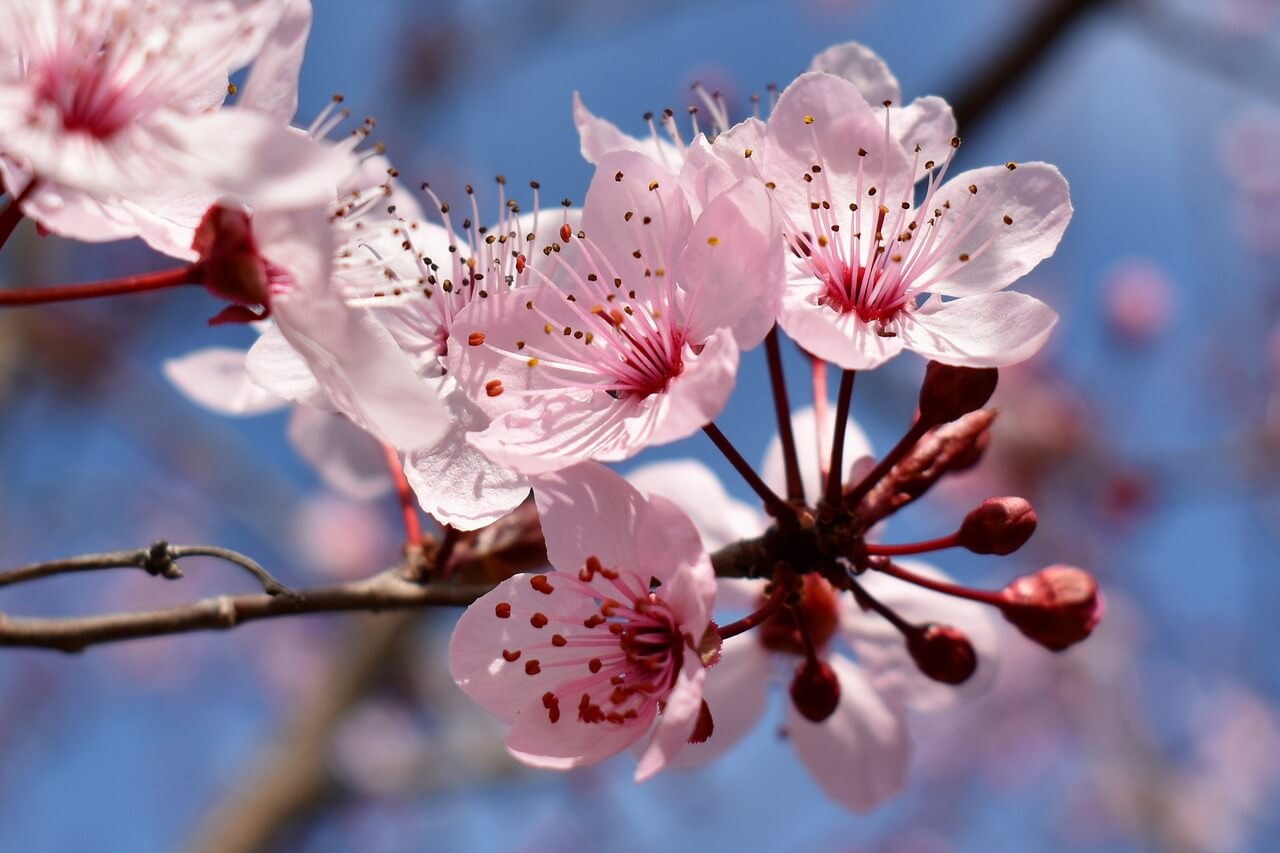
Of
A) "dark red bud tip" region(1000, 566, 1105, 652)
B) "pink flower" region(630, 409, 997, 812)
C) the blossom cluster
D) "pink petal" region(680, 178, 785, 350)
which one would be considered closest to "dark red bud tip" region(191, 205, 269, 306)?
the blossom cluster

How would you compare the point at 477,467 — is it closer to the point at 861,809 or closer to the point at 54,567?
the point at 54,567

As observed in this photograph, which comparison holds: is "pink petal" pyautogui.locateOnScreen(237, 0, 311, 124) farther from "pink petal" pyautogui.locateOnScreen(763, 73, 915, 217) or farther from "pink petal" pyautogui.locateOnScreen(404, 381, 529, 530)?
"pink petal" pyautogui.locateOnScreen(763, 73, 915, 217)

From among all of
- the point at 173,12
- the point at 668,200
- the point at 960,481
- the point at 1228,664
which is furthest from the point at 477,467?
the point at 1228,664

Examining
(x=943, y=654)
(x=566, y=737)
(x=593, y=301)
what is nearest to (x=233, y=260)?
(x=593, y=301)

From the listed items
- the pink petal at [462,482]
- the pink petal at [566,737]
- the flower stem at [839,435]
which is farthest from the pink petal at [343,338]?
the flower stem at [839,435]

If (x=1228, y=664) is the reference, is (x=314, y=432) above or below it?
above
